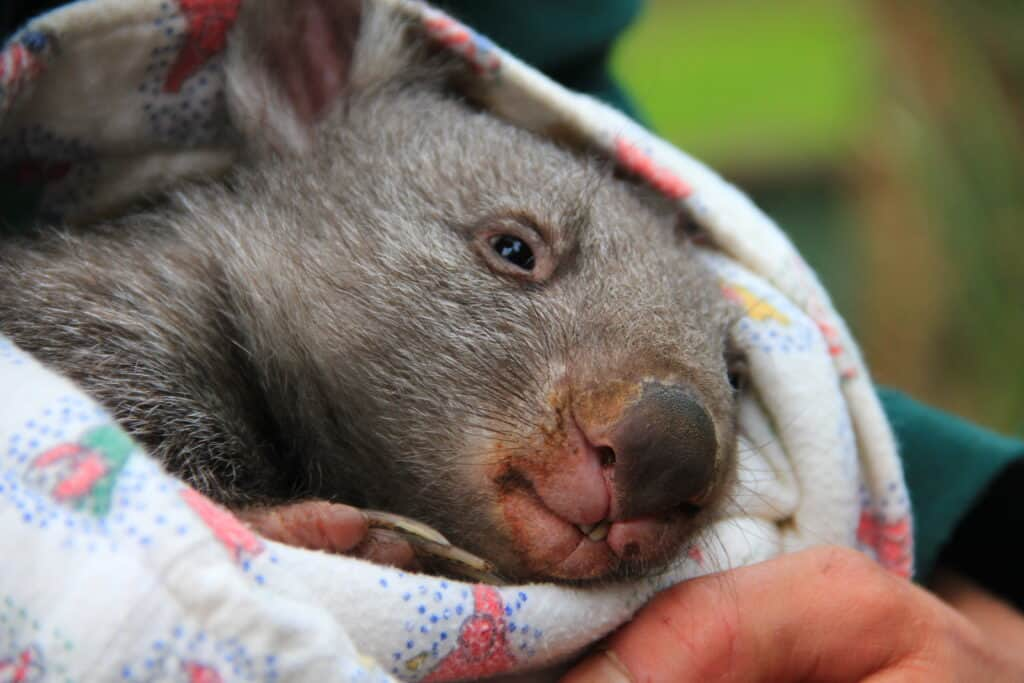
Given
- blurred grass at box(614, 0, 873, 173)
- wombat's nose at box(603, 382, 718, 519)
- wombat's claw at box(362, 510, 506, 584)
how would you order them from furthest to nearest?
1. blurred grass at box(614, 0, 873, 173)
2. wombat's claw at box(362, 510, 506, 584)
3. wombat's nose at box(603, 382, 718, 519)

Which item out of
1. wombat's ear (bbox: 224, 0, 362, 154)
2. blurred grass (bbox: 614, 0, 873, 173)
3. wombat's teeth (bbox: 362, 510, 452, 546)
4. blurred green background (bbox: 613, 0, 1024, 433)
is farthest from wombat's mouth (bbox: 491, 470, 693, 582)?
blurred grass (bbox: 614, 0, 873, 173)

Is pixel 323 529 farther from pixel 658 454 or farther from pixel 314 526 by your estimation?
pixel 658 454

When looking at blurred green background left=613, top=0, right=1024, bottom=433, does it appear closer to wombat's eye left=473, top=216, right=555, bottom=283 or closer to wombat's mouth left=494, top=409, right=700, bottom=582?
wombat's eye left=473, top=216, right=555, bottom=283

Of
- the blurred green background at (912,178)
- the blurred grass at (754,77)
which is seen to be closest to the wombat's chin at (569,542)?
the blurred green background at (912,178)

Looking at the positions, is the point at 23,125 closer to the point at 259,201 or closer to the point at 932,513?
the point at 259,201

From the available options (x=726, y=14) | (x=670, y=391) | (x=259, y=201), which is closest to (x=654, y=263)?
(x=670, y=391)
